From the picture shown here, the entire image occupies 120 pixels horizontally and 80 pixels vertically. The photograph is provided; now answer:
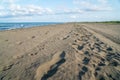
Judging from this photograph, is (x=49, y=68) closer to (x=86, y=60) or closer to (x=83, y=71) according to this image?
(x=83, y=71)

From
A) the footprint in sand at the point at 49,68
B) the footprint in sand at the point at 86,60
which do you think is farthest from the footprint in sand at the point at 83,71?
the footprint in sand at the point at 49,68

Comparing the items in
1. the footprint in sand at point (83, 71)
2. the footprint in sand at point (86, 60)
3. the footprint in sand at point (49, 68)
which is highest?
the footprint in sand at point (83, 71)

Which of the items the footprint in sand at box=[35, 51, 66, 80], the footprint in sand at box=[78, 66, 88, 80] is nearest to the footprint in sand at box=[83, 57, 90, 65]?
the footprint in sand at box=[78, 66, 88, 80]

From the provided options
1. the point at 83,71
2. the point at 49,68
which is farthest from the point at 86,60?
the point at 49,68

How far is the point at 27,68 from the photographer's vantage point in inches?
247

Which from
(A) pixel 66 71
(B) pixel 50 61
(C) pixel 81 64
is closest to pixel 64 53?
(B) pixel 50 61

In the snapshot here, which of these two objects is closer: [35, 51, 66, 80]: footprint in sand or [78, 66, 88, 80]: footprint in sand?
[78, 66, 88, 80]: footprint in sand

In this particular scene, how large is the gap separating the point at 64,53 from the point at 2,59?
103 inches

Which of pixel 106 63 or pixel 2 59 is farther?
pixel 2 59

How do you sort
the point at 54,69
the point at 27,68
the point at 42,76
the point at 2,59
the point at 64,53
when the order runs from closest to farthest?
the point at 42,76, the point at 54,69, the point at 27,68, the point at 64,53, the point at 2,59

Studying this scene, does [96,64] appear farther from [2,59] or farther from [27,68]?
[2,59]

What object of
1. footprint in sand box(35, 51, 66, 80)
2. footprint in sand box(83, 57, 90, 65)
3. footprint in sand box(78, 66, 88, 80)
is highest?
footprint in sand box(78, 66, 88, 80)

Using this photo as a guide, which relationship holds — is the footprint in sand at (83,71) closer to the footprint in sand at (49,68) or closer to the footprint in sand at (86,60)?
the footprint in sand at (86,60)

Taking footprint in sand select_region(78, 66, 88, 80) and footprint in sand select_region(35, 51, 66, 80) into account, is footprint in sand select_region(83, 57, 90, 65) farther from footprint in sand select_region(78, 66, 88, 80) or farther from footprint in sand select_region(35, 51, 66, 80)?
footprint in sand select_region(35, 51, 66, 80)
